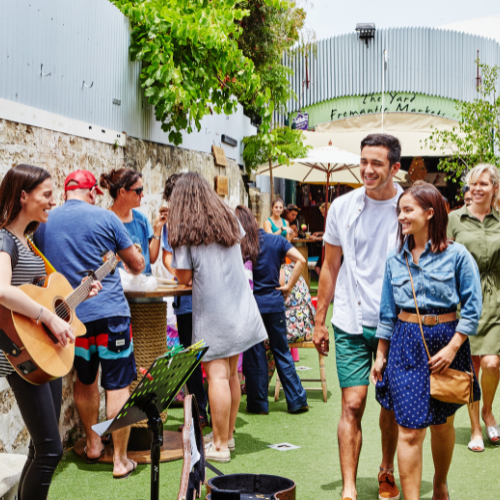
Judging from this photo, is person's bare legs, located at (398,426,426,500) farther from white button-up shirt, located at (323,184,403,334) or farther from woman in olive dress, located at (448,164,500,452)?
woman in olive dress, located at (448,164,500,452)

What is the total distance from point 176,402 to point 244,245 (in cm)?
162

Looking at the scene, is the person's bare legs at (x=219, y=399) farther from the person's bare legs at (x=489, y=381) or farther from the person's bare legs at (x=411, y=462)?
the person's bare legs at (x=489, y=381)

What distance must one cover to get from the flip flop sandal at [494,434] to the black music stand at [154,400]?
124 inches

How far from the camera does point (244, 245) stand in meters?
5.90

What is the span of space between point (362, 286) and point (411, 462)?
100cm

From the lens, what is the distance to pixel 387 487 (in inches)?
158

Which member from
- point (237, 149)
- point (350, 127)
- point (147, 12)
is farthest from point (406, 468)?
point (350, 127)

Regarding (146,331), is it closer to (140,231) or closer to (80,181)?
(140,231)

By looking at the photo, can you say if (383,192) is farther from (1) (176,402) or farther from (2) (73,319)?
(1) (176,402)

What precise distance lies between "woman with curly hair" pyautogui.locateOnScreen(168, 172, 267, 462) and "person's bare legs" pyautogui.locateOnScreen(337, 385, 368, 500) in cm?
106

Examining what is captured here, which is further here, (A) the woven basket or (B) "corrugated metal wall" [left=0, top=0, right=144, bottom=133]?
Result: (A) the woven basket

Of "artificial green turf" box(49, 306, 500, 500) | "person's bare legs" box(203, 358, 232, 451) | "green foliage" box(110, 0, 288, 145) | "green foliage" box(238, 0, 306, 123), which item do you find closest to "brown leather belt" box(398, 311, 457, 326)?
"artificial green turf" box(49, 306, 500, 500)

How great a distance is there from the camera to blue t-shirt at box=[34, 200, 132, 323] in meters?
4.25

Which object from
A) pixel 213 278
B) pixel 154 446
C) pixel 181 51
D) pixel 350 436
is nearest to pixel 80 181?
pixel 213 278
